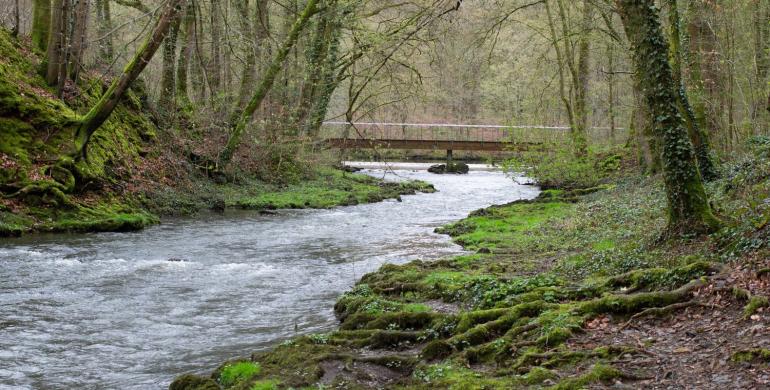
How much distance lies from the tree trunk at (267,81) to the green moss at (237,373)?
1312 cm

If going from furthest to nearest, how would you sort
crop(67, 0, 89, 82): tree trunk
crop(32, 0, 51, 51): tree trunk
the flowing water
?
crop(32, 0, 51, 51): tree trunk → crop(67, 0, 89, 82): tree trunk → the flowing water

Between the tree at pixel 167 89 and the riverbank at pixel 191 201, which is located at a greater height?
the tree at pixel 167 89

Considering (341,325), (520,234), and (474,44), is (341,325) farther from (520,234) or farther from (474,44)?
(474,44)

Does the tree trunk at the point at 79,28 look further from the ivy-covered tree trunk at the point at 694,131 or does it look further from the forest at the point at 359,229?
the ivy-covered tree trunk at the point at 694,131

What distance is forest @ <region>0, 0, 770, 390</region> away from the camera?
7.15m

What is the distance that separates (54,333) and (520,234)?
413 inches

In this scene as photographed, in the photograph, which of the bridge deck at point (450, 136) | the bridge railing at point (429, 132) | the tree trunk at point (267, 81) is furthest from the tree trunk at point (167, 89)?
the bridge railing at point (429, 132)

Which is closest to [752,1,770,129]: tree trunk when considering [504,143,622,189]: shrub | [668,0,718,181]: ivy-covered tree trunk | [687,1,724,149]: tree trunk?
[687,1,724,149]: tree trunk

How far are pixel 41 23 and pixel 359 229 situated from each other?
39.4 ft

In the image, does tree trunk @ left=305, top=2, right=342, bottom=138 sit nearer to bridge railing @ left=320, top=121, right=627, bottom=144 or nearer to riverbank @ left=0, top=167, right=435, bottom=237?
riverbank @ left=0, top=167, right=435, bottom=237

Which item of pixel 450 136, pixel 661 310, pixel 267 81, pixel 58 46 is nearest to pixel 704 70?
pixel 267 81

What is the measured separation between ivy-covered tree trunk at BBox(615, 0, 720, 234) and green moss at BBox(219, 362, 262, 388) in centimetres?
597

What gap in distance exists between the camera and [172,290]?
38.3 feet

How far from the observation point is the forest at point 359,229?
715 cm
